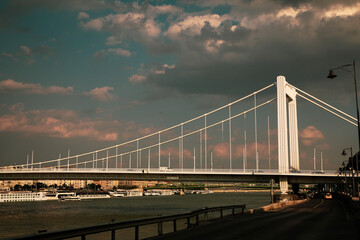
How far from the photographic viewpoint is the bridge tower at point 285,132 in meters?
85.7

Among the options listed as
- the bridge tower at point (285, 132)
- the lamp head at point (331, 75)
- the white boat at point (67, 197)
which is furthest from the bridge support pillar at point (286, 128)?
the white boat at point (67, 197)

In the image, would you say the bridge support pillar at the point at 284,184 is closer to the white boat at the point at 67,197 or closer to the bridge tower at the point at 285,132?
the bridge tower at the point at 285,132

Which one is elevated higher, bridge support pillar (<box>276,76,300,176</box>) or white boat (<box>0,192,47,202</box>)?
bridge support pillar (<box>276,76,300,176</box>)

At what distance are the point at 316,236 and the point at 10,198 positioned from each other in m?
137

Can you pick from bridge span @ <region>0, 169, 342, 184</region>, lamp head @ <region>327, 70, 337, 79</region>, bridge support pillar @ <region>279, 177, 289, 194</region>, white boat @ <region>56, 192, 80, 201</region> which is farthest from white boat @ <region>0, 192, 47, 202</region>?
lamp head @ <region>327, 70, 337, 79</region>

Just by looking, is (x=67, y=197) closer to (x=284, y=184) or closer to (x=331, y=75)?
(x=284, y=184)

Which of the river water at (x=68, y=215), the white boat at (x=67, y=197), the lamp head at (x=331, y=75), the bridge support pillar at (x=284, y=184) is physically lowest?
the white boat at (x=67, y=197)

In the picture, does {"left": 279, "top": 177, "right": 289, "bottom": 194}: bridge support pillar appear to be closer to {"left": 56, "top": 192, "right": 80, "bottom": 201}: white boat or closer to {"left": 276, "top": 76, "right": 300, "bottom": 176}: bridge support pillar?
{"left": 276, "top": 76, "right": 300, "bottom": 176}: bridge support pillar

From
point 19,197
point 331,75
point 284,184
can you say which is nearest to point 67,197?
point 19,197

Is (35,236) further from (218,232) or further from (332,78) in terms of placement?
(332,78)

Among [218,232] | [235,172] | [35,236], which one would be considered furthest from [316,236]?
[235,172]

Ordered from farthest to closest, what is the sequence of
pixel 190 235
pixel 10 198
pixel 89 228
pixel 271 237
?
1. pixel 10 198
2. pixel 190 235
3. pixel 271 237
4. pixel 89 228

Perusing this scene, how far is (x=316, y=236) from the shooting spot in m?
19.2

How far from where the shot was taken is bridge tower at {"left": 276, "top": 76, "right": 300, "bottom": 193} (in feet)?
281
